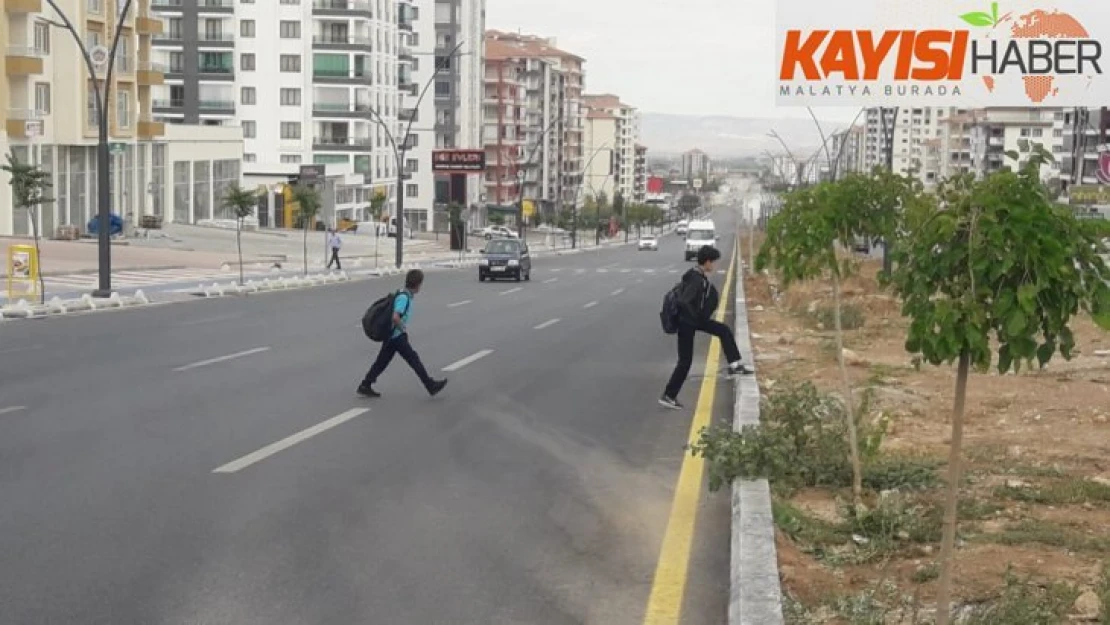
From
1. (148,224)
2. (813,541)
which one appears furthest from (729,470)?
(148,224)

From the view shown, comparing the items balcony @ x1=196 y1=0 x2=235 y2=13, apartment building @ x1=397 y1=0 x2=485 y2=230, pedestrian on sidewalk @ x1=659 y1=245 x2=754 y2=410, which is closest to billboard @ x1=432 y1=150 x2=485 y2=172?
balcony @ x1=196 y1=0 x2=235 y2=13

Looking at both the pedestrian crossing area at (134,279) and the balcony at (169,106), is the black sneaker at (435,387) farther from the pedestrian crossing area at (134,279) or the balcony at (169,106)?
the balcony at (169,106)

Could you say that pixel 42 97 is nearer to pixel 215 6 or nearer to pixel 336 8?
pixel 215 6

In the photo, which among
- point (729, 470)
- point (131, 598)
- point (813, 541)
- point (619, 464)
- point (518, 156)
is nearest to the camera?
point (131, 598)

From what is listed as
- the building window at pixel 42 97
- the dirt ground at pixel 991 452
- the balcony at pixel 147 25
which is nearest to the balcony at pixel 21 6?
the building window at pixel 42 97

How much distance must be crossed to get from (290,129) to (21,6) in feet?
159

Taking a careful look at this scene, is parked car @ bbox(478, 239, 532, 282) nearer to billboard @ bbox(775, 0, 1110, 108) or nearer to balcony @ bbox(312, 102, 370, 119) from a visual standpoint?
billboard @ bbox(775, 0, 1110, 108)

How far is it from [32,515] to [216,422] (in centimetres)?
437

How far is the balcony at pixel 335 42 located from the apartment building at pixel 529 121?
3335 centimetres

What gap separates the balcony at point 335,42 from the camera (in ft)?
340

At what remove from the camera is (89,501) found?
9.28 m

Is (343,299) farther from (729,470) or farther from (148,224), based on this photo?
(148,224)

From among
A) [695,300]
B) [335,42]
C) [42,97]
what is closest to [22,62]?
[42,97]

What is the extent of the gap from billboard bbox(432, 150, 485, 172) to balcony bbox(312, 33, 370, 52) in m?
10.4
